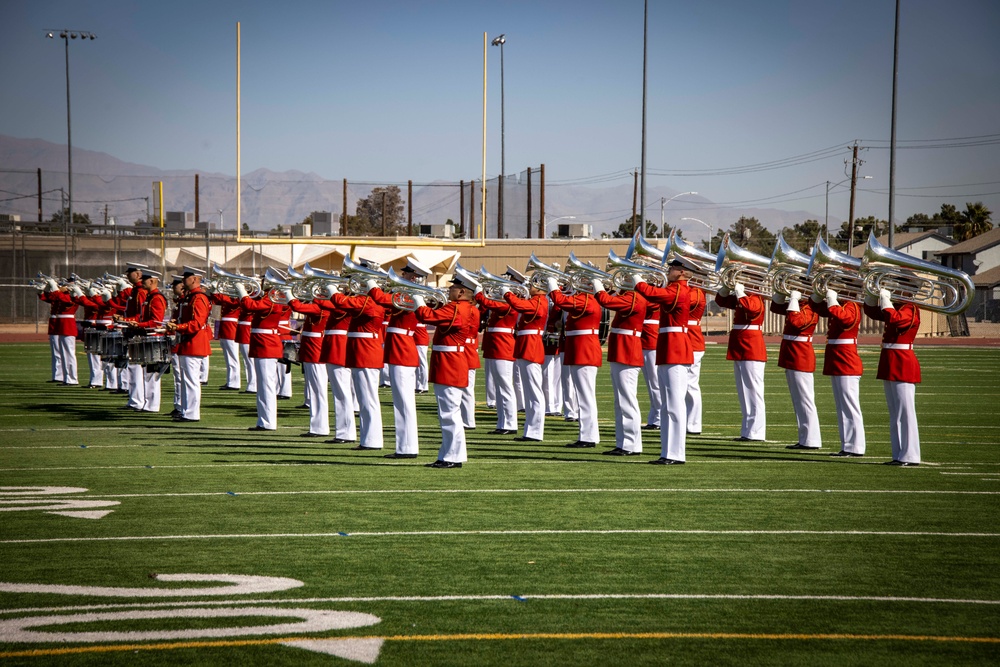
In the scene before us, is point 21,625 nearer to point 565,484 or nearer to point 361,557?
point 361,557

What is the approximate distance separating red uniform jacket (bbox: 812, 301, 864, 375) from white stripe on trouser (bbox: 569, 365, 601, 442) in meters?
2.41

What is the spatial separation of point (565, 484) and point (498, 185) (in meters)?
41.4

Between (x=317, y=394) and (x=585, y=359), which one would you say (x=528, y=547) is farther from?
(x=317, y=394)

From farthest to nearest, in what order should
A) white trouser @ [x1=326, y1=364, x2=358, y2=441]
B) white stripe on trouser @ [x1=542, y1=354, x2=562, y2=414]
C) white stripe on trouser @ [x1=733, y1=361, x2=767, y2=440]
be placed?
white stripe on trouser @ [x1=542, y1=354, x2=562, y2=414]
white stripe on trouser @ [x1=733, y1=361, x2=767, y2=440]
white trouser @ [x1=326, y1=364, x2=358, y2=441]

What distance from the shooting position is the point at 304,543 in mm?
7371

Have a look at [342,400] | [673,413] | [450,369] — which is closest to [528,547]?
[450,369]

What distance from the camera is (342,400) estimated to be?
12.4m

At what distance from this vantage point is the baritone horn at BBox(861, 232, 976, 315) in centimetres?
1050

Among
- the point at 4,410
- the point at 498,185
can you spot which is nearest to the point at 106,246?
the point at 498,185

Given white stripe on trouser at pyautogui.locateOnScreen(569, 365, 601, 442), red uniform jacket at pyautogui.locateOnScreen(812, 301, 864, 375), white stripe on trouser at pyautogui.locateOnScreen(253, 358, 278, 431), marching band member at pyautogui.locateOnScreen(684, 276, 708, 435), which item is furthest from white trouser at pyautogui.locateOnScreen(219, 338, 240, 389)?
red uniform jacket at pyautogui.locateOnScreen(812, 301, 864, 375)

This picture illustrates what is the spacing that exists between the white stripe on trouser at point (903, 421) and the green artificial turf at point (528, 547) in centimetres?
27

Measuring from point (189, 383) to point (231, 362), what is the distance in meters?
5.37

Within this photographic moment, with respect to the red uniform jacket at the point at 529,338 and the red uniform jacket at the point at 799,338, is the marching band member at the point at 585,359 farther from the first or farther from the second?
the red uniform jacket at the point at 799,338

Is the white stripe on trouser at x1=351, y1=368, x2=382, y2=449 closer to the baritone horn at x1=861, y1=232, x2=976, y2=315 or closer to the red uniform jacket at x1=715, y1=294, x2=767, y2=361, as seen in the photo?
the red uniform jacket at x1=715, y1=294, x2=767, y2=361
